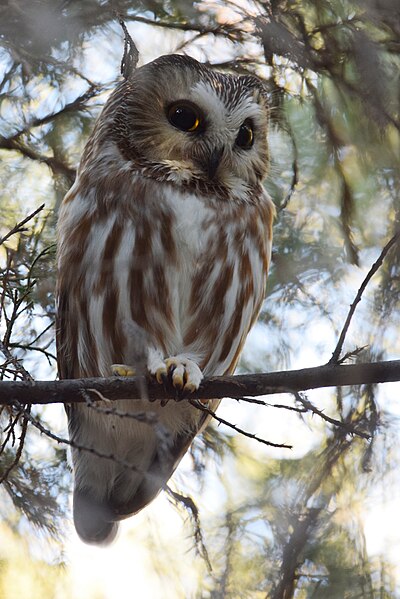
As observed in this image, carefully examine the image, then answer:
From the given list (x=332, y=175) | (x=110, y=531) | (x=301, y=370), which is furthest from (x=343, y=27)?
(x=110, y=531)

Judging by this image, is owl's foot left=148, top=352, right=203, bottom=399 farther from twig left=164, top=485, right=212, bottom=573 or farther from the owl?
twig left=164, top=485, right=212, bottom=573

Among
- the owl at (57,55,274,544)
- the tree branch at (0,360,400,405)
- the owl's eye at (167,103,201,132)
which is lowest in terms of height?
the tree branch at (0,360,400,405)

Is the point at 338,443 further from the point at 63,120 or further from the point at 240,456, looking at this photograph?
the point at 63,120

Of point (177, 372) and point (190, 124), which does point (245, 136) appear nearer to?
point (190, 124)

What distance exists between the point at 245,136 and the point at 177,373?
1.31 metres

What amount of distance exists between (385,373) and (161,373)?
0.76 metres

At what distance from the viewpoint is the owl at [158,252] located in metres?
3.17

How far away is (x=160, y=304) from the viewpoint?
316 centimetres

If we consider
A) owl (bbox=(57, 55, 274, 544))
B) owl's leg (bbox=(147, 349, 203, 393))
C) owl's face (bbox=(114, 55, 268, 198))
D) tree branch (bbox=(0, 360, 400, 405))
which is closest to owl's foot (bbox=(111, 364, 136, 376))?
owl (bbox=(57, 55, 274, 544))

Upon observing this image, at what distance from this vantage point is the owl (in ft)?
10.4

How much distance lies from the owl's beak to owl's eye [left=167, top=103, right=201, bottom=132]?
0.46 ft

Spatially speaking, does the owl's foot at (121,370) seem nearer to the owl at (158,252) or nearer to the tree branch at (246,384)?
the owl at (158,252)

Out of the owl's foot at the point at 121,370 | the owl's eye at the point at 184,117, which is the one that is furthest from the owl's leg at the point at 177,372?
the owl's eye at the point at 184,117

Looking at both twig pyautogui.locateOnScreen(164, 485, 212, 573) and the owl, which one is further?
twig pyautogui.locateOnScreen(164, 485, 212, 573)
